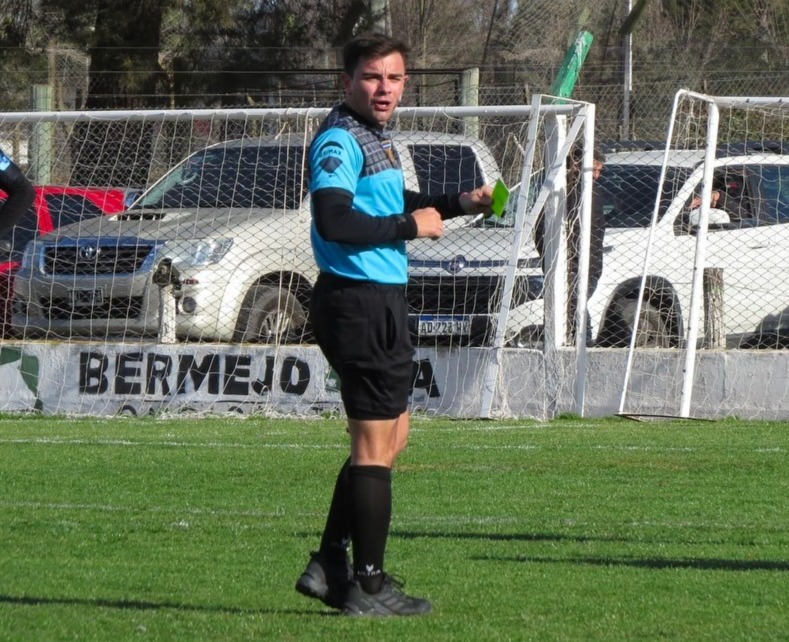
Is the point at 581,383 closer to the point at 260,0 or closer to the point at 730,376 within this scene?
the point at 730,376

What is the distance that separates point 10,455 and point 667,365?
5.00 meters

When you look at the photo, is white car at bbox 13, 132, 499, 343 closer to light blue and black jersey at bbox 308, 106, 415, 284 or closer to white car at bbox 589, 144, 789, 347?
white car at bbox 589, 144, 789, 347

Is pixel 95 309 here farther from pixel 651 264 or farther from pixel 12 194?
pixel 12 194

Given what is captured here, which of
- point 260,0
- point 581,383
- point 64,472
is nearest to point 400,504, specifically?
point 64,472

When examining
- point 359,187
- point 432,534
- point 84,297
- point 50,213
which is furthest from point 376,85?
point 50,213

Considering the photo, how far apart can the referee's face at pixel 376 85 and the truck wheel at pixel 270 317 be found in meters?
7.32

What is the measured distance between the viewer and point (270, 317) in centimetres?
1202

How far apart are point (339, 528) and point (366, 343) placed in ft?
2.09

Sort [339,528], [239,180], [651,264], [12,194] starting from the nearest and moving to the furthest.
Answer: [339,528] < [12,194] < [651,264] < [239,180]

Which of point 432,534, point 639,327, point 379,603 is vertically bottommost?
point 432,534

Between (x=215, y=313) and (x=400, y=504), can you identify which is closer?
(x=400, y=504)

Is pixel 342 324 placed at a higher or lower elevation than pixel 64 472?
higher

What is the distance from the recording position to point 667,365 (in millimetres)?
11492

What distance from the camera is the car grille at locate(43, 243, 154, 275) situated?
12.2 metres
